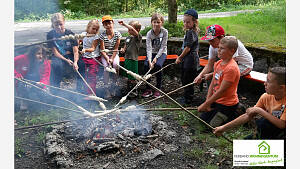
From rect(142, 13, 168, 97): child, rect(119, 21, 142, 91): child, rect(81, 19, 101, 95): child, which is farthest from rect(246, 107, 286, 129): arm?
rect(81, 19, 101, 95): child

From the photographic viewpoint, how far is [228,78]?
3018 millimetres

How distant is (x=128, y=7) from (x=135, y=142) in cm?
1027

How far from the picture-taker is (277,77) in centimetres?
223

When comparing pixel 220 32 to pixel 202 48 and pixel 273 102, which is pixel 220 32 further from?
pixel 202 48

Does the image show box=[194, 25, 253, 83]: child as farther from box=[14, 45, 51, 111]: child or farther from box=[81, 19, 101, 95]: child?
box=[14, 45, 51, 111]: child

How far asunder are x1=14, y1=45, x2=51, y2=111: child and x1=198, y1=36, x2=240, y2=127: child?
2.68m

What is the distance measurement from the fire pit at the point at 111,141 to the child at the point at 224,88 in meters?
0.50

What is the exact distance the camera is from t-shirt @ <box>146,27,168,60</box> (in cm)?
487

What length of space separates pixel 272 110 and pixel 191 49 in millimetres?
2203

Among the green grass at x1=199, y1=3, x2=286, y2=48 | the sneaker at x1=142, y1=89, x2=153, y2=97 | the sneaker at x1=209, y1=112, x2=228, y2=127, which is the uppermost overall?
the green grass at x1=199, y1=3, x2=286, y2=48

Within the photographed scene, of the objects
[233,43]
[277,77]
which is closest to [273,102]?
[277,77]

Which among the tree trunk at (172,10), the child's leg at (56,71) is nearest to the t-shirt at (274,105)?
the child's leg at (56,71)

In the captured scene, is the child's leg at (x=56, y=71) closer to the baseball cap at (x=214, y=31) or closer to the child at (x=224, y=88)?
the baseball cap at (x=214, y=31)

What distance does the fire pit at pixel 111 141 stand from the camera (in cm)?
283
